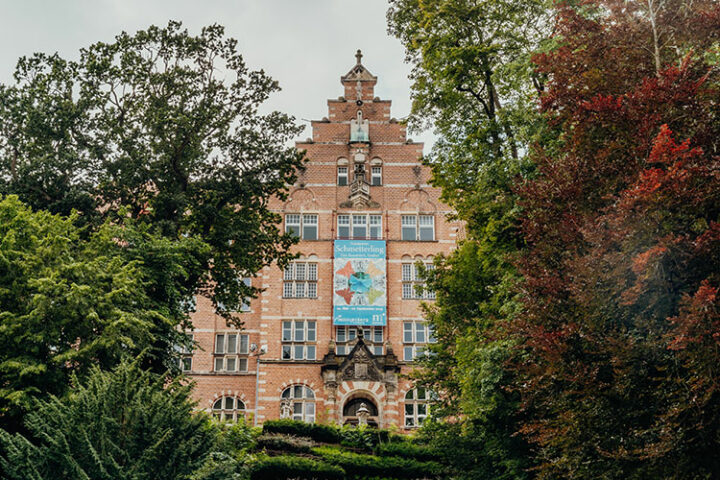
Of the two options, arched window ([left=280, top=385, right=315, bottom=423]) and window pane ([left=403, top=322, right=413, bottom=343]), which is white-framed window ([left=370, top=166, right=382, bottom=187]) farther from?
arched window ([left=280, top=385, right=315, bottom=423])

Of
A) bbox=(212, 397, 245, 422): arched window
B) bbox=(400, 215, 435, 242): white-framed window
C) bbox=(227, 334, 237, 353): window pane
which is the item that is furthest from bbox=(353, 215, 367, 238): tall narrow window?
bbox=(212, 397, 245, 422): arched window

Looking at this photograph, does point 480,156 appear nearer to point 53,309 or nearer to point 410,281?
point 53,309

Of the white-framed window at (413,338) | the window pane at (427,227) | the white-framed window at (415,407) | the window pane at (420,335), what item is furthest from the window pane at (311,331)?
the window pane at (427,227)

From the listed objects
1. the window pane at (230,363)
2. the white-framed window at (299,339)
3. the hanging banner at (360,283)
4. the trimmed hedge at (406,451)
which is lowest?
the trimmed hedge at (406,451)

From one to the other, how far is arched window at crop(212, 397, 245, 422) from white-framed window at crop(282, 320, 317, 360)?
3.55 meters

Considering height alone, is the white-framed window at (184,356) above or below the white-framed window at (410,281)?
below

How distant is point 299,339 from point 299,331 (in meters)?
0.43

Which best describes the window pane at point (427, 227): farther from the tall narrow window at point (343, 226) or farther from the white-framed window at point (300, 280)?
the white-framed window at point (300, 280)

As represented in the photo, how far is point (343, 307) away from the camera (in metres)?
38.1

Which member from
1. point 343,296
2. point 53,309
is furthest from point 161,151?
point 343,296

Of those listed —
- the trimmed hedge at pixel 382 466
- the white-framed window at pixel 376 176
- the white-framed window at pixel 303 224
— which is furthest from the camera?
the white-framed window at pixel 376 176

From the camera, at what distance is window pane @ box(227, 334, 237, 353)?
39531mm

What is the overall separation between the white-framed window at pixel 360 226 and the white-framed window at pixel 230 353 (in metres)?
7.72

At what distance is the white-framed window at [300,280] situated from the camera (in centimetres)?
3906
